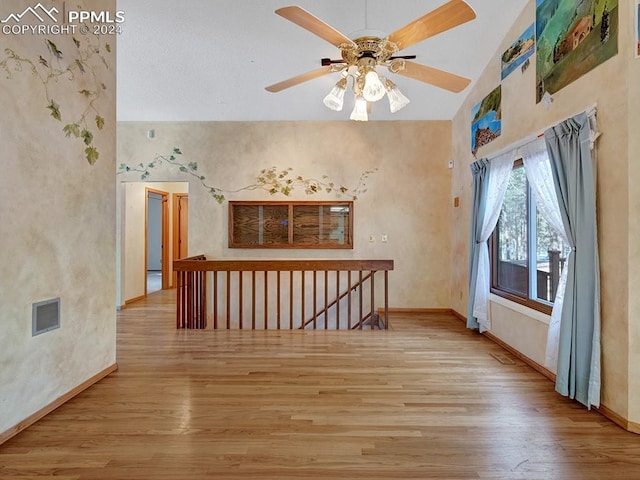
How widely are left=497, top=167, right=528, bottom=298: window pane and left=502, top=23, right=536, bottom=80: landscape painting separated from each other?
3.46ft

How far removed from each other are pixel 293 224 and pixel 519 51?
3.59 meters

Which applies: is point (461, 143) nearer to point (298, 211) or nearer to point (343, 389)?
point (298, 211)

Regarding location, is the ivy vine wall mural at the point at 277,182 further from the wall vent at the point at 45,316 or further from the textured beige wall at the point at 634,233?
the textured beige wall at the point at 634,233

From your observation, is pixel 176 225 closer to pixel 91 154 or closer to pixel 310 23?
pixel 91 154

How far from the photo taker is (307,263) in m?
4.59

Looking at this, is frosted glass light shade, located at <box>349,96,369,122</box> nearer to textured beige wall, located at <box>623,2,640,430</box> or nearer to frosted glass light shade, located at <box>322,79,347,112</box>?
frosted glass light shade, located at <box>322,79,347,112</box>

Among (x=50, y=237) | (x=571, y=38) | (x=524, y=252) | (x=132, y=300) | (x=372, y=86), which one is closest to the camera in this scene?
(x=50, y=237)

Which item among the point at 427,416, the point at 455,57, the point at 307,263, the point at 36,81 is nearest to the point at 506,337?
the point at 427,416

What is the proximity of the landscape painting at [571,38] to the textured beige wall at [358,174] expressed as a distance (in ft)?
7.86

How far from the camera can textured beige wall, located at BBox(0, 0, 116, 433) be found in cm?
217

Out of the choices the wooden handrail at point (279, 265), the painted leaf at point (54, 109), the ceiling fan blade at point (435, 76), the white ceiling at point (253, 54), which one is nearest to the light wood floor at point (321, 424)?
the wooden handrail at point (279, 265)

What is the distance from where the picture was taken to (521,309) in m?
3.59

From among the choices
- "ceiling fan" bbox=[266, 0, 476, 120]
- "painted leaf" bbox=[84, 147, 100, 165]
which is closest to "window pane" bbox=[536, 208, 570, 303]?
"ceiling fan" bbox=[266, 0, 476, 120]

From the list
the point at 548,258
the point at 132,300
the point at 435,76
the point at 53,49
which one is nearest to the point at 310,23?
the point at 435,76
